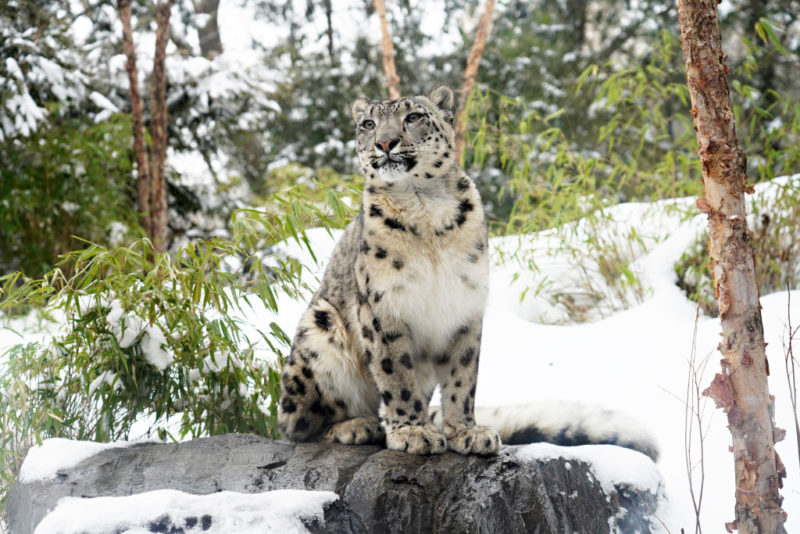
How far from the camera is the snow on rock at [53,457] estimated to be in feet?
9.14

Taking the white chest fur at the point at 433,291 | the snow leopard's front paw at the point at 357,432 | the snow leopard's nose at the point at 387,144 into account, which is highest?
the snow leopard's nose at the point at 387,144

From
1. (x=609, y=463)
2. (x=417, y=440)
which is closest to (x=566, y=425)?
(x=609, y=463)

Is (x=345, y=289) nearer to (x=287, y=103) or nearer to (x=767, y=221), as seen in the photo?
(x=767, y=221)

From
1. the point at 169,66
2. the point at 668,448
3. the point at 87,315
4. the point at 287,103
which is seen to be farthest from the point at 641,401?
the point at 287,103

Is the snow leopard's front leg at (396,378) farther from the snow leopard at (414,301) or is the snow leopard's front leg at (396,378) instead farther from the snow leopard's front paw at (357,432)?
the snow leopard's front paw at (357,432)

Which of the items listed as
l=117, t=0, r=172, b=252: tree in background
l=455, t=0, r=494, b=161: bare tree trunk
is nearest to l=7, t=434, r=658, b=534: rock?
l=117, t=0, r=172, b=252: tree in background

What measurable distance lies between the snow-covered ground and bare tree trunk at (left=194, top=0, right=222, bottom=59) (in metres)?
6.71

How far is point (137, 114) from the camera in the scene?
24.7ft

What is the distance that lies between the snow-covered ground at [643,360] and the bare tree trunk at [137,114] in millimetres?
2243

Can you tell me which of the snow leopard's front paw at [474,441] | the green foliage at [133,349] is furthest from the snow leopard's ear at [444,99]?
the snow leopard's front paw at [474,441]

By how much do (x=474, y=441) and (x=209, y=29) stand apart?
1106 cm

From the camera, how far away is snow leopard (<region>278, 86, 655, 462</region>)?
287cm

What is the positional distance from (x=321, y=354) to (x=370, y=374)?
0.74 ft

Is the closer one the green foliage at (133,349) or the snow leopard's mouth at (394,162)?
the snow leopard's mouth at (394,162)
